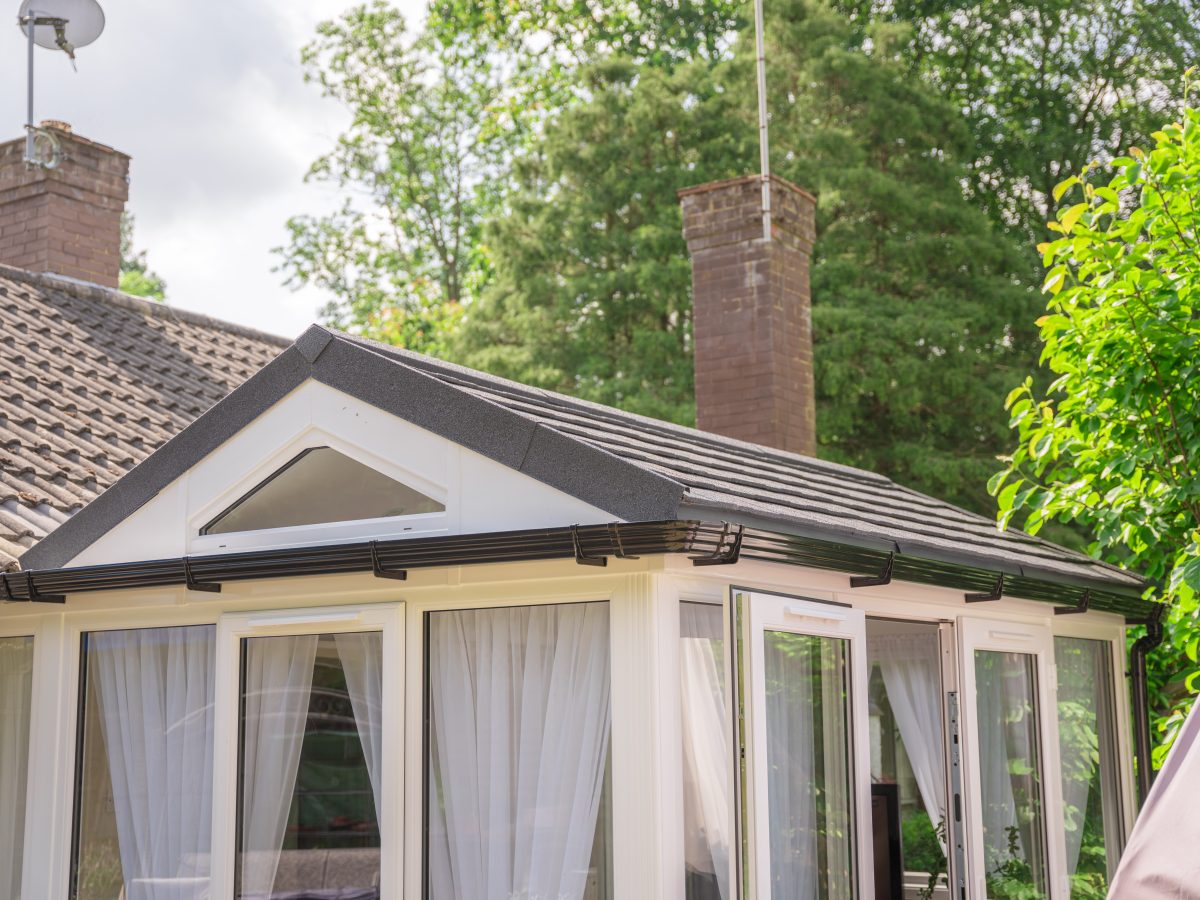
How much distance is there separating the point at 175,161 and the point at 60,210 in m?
28.8

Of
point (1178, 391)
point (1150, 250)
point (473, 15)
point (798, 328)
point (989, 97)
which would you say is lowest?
point (1178, 391)

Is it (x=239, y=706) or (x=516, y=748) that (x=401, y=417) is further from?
(x=239, y=706)

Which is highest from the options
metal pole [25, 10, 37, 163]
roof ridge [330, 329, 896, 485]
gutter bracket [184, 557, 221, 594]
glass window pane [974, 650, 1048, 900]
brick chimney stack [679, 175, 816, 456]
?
metal pole [25, 10, 37, 163]

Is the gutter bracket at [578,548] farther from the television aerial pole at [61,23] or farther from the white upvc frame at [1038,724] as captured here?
the television aerial pole at [61,23]

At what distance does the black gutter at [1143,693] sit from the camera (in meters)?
8.78

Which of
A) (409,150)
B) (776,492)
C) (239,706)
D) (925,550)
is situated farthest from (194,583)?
(409,150)

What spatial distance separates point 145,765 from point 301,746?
0.89m

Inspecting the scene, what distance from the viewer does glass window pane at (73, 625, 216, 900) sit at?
6504 mm

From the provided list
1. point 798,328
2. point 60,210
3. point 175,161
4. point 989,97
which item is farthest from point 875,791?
point 175,161

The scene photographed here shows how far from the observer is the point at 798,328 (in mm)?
11508

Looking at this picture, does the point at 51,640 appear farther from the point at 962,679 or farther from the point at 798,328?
the point at 798,328

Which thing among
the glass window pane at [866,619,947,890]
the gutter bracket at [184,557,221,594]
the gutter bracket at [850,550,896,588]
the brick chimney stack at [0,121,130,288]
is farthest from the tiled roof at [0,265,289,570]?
the glass window pane at [866,619,947,890]

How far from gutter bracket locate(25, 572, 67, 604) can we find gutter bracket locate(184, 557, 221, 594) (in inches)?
33.8

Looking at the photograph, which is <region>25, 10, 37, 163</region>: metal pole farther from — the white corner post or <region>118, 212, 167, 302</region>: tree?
<region>118, 212, 167, 302</region>: tree
